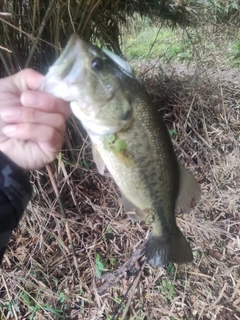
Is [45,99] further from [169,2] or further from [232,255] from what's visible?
[169,2]

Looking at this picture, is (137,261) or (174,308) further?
(137,261)

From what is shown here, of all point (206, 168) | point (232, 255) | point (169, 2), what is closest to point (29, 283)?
point (232, 255)

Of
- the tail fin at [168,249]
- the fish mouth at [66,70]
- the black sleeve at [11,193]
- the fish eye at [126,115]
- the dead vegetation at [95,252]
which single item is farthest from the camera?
the dead vegetation at [95,252]

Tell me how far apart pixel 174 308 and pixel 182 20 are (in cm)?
223

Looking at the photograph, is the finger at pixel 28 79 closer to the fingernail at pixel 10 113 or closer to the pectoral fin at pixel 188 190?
the fingernail at pixel 10 113

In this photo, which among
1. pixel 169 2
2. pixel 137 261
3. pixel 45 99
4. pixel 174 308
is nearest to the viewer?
pixel 45 99

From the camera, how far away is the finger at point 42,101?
36.7 inches

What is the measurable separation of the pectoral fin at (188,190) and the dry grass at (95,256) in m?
1.23

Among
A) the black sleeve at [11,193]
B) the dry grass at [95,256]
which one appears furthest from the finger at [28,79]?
the dry grass at [95,256]

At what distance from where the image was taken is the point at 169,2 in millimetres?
2902

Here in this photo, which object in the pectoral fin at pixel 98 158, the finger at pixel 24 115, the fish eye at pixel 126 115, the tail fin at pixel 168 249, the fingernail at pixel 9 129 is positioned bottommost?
the tail fin at pixel 168 249

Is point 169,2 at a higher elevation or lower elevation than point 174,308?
higher

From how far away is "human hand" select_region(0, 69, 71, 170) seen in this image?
960 millimetres

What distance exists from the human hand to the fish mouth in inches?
2.0
